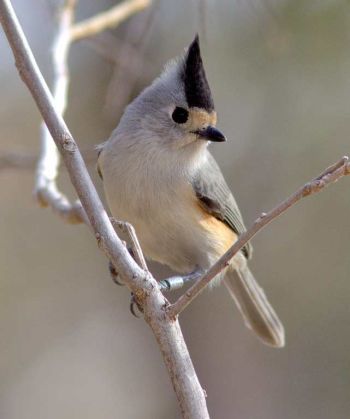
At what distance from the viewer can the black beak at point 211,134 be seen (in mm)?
2686

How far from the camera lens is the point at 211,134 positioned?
2705 mm

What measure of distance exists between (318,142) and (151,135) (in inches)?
110

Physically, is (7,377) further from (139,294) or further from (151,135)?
(139,294)

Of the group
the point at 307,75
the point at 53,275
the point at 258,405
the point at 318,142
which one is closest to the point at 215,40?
the point at 307,75

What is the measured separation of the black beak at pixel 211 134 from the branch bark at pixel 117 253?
0.97 m

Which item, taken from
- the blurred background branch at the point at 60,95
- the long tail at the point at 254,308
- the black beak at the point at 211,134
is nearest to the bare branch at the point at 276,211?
the blurred background branch at the point at 60,95

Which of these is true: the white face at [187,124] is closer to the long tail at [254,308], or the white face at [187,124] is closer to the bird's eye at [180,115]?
the bird's eye at [180,115]

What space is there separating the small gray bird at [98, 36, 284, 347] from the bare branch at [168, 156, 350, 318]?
1.07 m

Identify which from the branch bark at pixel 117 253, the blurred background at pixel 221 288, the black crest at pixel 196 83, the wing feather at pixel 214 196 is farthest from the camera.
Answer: the blurred background at pixel 221 288

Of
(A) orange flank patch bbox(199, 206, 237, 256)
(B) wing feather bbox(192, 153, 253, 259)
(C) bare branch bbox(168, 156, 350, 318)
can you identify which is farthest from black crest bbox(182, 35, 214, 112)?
(C) bare branch bbox(168, 156, 350, 318)

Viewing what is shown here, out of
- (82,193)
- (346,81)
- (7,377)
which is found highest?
(346,81)

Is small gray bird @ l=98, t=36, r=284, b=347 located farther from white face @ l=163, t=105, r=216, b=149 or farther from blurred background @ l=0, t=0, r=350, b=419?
blurred background @ l=0, t=0, r=350, b=419

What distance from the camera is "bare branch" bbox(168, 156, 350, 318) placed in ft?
5.27

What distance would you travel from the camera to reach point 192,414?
1.53 metres
